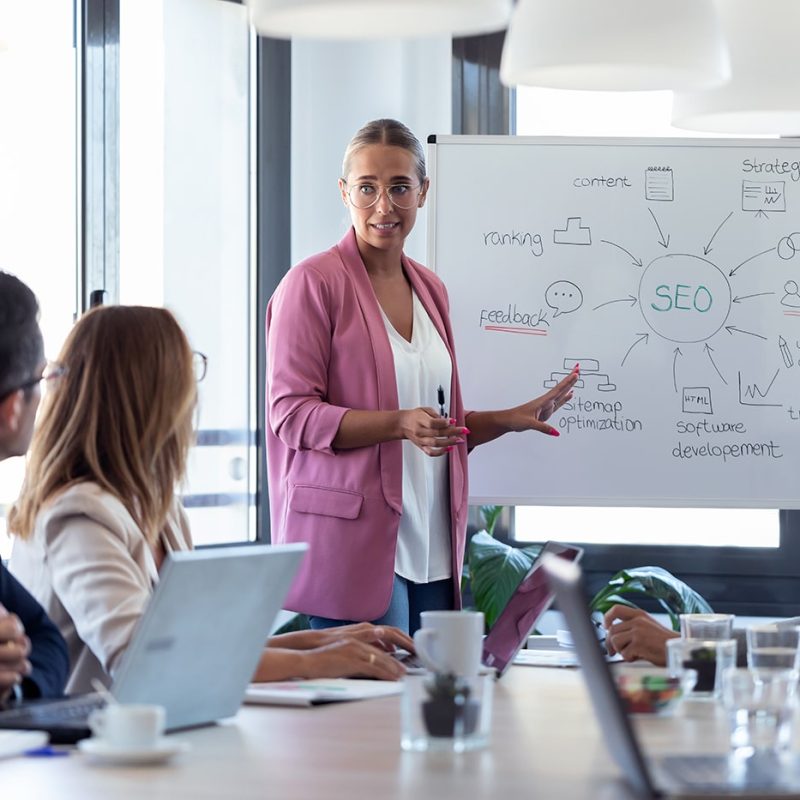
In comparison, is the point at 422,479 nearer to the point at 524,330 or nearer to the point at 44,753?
the point at 524,330

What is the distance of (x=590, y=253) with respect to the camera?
3646 mm

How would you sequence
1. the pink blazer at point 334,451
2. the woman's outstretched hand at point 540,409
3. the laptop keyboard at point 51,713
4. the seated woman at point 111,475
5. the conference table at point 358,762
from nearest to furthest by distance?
1. the conference table at point 358,762
2. the laptop keyboard at point 51,713
3. the seated woman at point 111,475
4. the pink blazer at point 334,451
5. the woman's outstretched hand at point 540,409

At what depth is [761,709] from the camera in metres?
1.40

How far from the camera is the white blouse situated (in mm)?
2949

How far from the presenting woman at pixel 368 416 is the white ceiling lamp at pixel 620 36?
93 centimetres

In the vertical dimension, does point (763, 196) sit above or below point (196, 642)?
above

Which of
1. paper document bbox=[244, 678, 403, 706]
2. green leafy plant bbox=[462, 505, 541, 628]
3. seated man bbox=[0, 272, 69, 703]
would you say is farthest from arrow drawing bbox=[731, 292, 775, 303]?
seated man bbox=[0, 272, 69, 703]

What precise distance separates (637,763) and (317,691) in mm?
684

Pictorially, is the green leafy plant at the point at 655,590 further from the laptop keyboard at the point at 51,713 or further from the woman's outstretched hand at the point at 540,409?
the laptop keyboard at the point at 51,713

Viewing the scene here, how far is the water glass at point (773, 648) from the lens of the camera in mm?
1629

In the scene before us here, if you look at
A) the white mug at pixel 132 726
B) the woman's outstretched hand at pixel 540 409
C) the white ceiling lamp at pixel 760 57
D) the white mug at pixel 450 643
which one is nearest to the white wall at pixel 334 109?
the woman's outstretched hand at pixel 540 409

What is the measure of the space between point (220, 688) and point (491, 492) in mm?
→ 2151

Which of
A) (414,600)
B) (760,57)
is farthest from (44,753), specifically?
(760,57)

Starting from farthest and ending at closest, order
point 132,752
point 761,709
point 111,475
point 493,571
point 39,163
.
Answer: point 493,571 → point 39,163 → point 111,475 → point 761,709 → point 132,752
